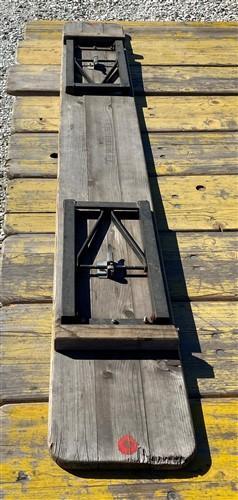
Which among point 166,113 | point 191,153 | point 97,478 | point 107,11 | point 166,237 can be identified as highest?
point 107,11

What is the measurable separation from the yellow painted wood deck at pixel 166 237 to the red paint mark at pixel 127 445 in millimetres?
120

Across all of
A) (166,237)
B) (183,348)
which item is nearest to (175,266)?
(166,237)

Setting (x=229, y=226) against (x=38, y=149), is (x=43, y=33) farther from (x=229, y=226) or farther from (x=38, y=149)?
(x=229, y=226)

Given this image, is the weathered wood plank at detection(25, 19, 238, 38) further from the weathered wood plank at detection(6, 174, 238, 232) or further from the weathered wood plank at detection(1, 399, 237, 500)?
the weathered wood plank at detection(1, 399, 237, 500)

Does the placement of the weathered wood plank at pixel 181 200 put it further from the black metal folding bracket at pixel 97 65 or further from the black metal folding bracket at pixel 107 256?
the black metal folding bracket at pixel 97 65

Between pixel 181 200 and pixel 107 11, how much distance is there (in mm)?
3609

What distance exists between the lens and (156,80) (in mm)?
5410

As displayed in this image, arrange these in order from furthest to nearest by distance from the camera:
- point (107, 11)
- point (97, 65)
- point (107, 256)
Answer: point (107, 11) < point (97, 65) < point (107, 256)

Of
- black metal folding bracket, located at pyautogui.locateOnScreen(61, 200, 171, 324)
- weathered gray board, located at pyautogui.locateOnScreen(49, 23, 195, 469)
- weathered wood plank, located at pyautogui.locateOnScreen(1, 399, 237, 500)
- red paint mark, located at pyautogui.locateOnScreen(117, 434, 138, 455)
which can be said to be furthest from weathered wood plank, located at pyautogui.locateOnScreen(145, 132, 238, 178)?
red paint mark, located at pyautogui.locateOnScreen(117, 434, 138, 455)

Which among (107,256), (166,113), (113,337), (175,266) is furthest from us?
(166,113)

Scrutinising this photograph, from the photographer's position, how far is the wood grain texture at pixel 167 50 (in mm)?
5699

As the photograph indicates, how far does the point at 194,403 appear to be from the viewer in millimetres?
2988

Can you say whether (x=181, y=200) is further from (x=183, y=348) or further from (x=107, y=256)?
(x=183, y=348)

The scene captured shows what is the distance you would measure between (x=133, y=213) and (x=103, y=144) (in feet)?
2.62
